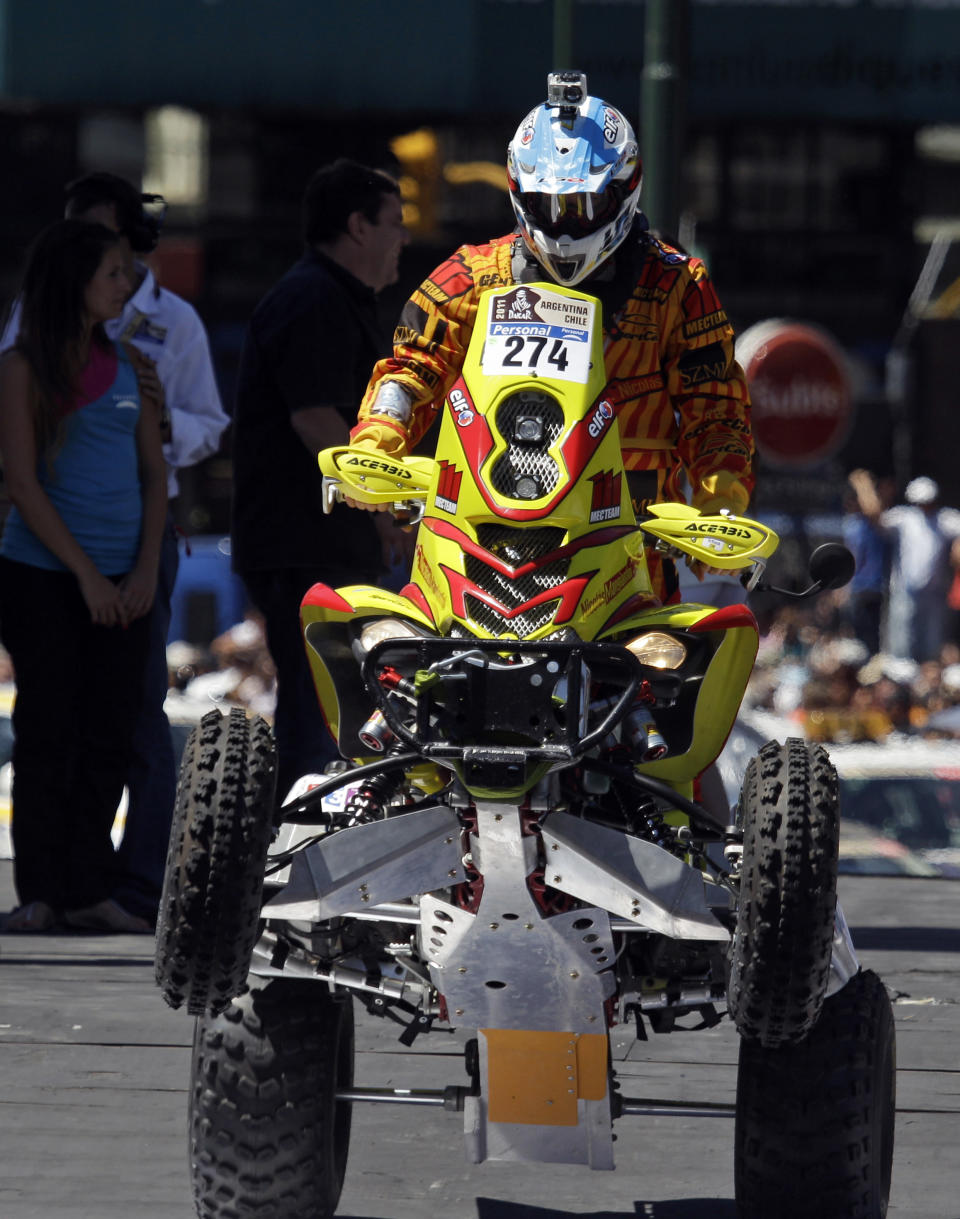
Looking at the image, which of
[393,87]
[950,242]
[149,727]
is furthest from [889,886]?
[950,242]

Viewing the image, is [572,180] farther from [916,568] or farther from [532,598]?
[916,568]

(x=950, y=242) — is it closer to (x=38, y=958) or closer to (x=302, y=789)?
(x=38, y=958)

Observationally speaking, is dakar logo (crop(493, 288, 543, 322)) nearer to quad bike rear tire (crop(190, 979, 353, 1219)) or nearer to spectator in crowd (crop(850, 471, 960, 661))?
quad bike rear tire (crop(190, 979, 353, 1219))

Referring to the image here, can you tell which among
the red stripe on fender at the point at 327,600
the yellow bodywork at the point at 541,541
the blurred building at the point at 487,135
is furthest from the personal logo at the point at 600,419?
the blurred building at the point at 487,135

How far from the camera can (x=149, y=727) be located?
7.36 metres

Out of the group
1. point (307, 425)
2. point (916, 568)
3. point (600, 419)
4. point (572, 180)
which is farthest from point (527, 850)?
point (916, 568)

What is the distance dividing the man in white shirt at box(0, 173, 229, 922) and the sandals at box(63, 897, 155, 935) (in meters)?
0.11

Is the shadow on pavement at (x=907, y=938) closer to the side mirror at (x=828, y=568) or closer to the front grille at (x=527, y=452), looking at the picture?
the side mirror at (x=828, y=568)

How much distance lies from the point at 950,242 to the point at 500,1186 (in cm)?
2208

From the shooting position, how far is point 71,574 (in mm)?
7055

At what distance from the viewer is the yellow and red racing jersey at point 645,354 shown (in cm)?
444

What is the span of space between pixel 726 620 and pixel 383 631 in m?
0.59

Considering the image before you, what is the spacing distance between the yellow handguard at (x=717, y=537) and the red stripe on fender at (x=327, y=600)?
534 mm

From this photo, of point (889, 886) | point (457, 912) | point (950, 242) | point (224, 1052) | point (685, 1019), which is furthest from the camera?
point (950, 242)
